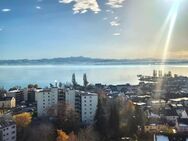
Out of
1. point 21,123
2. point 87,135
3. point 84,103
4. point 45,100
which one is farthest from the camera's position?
point 45,100

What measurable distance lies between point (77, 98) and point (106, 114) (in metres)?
1.36

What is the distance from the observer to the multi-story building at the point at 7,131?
222 inches

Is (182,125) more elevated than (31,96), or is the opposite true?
(31,96)

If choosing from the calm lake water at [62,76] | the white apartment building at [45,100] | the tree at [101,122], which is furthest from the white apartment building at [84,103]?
the calm lake water at [62,76]

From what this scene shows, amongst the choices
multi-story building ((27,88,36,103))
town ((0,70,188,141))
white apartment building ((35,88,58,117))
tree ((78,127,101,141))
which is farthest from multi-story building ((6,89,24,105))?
tree ((78,127,101,141))

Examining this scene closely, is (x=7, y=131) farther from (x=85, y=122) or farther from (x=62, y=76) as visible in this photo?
(x=62, y=76)

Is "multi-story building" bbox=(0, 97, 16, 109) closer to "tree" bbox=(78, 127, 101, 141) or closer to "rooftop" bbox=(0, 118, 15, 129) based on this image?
"rooftop" bbox=(0, 118, 15, 129)

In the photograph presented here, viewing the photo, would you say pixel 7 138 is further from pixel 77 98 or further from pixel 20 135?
pixel 77 98

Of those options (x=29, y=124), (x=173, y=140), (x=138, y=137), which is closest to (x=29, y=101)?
Result: (x=29, y=124)

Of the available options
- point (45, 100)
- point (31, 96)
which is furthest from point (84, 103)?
point (31, 96)

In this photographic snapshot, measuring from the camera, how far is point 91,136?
565cm

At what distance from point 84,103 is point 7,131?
218cm

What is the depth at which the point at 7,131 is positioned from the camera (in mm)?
5727

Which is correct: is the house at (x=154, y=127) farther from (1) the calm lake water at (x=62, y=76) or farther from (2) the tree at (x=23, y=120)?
(1) the calm lake water at (x=62, y=76)
